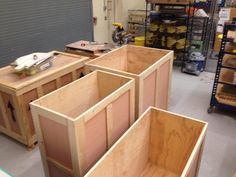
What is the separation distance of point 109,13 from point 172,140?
451 centimetres

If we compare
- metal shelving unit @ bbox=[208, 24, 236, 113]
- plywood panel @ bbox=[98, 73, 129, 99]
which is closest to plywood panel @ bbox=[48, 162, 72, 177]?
plywood panel @ bbox=[98, 73, 129, 99]

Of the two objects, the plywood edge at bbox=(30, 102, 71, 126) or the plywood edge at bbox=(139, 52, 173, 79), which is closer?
the plywood edge at bbox=(30, 102, 71, 126)

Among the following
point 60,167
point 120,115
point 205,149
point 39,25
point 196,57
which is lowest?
point 205,149

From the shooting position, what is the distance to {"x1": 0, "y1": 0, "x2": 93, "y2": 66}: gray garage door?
3.17 meters

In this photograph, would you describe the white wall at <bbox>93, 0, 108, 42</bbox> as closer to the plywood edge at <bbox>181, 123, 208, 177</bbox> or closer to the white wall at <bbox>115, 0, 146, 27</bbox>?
the white wall at <bbox>115, 0, 146, 27</bbox>

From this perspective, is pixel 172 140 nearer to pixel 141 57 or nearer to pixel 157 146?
pixel 157 146

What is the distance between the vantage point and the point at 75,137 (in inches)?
56.0

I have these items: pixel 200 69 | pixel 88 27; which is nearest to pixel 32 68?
pixel 88 27

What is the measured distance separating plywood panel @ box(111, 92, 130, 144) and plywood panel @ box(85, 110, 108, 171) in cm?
13

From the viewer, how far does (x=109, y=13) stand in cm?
571

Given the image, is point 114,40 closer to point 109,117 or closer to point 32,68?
point 32,68

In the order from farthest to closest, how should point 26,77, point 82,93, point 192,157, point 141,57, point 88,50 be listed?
point 88,50 → point 141,57 → point 26,77 → point 82,93 → point 192,157

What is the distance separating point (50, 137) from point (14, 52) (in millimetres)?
2179

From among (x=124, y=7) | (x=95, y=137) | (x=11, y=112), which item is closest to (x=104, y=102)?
(x=95, y=137)
